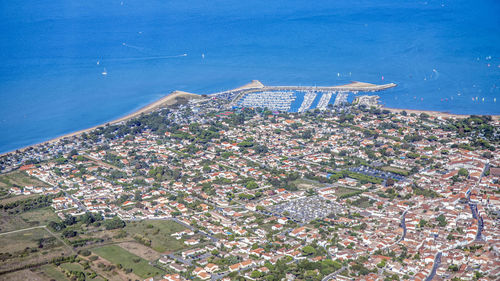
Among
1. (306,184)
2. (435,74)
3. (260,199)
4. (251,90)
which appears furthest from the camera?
(435,74)

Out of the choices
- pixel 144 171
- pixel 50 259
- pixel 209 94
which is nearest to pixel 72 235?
pixel 50 259

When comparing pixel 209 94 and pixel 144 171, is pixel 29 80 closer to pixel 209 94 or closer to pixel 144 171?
pixel 209 94

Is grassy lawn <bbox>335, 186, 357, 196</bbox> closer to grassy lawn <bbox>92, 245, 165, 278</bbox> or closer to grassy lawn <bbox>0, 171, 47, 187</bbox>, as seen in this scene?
grassy lawn <bbox>92, 245, 165, 278</bbox>

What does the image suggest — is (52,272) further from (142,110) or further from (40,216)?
(142,110)

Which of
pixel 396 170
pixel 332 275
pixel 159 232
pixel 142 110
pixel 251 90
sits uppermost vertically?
pixel 251 90

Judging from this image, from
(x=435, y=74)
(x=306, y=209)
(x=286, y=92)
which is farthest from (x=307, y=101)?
(x=306, y=209)

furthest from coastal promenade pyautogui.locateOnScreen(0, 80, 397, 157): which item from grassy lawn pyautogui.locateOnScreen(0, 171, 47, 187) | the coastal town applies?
grassy lawn pyautogui.locateOnScreen(0, 171, 47, 187)
